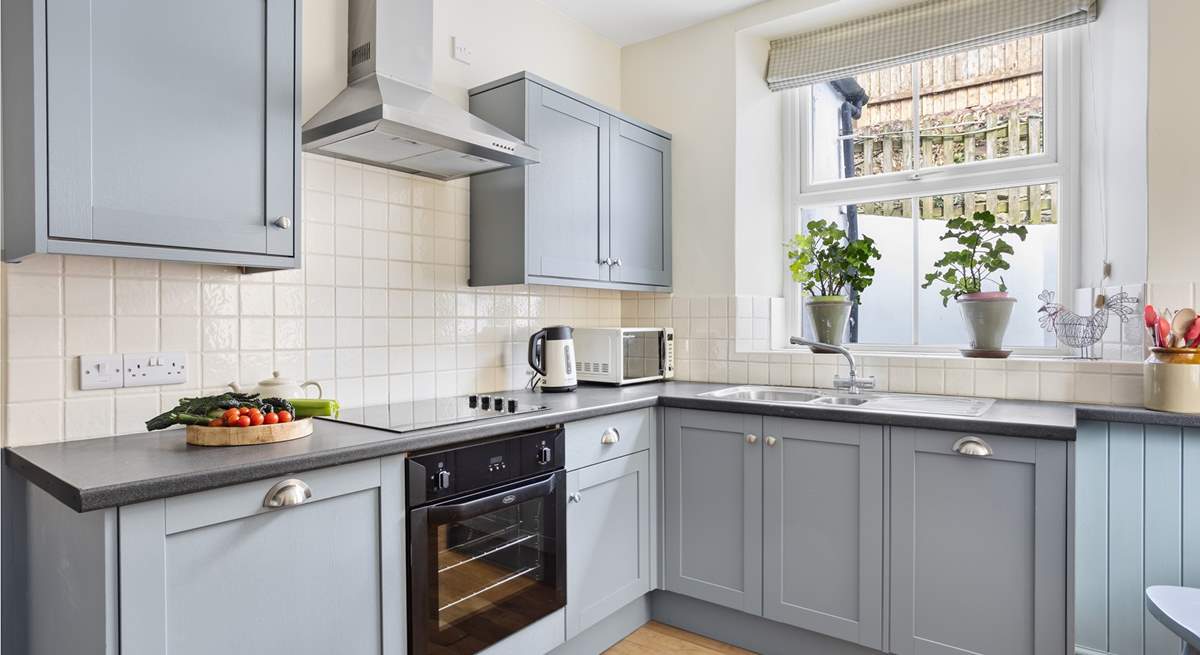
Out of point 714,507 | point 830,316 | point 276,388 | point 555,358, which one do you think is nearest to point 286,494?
point 276,388

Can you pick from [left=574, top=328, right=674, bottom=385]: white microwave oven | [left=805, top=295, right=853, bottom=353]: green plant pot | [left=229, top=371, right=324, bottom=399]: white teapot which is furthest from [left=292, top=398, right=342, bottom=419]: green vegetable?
[left=805, top=295, right=853, bottom=353]: green plant pot

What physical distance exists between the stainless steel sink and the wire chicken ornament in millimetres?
358

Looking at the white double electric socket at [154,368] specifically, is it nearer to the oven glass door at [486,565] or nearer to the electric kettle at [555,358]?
the oven glass door at [486,565]

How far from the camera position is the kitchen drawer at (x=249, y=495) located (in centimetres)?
125

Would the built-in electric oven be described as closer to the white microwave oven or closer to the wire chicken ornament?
the white microwave oven

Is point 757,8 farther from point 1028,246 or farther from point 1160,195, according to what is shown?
point 1160,195

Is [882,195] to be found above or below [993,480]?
above

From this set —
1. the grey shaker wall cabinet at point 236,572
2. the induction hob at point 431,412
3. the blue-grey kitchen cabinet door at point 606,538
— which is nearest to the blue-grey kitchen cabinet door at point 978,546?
the blue-grey kitchen cabinet door at point 606,538

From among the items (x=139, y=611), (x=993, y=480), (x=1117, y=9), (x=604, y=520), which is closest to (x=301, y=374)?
(x=139, y=611)

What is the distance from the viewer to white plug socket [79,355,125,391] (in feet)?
5.20

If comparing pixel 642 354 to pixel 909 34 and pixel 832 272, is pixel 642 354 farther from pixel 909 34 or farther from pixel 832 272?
pixel 909 34

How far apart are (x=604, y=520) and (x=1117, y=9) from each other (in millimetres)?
2531

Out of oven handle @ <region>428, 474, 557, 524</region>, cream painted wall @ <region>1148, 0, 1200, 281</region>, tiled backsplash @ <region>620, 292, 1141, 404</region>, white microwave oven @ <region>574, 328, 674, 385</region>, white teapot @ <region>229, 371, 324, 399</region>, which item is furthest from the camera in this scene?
white microwave oven @ <region>574, 328, 674, 385</region>

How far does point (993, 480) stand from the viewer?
73.4 inches
